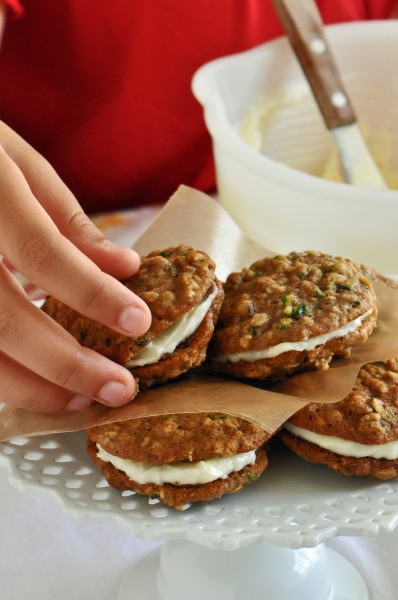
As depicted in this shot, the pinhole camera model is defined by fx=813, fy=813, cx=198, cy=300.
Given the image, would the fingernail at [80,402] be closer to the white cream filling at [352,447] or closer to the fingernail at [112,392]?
the fingernail at [112,392]

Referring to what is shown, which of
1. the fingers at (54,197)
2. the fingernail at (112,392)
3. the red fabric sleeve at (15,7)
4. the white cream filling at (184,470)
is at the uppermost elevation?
the red fabric sleeve at (15,7)

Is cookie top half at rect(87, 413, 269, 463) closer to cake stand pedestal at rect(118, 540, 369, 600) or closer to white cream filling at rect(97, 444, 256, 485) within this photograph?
white cream filling at rect(97, 444, 256, 485)

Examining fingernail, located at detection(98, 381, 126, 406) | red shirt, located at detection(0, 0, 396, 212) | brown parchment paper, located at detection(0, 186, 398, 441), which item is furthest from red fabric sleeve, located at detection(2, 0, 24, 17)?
fingernail, located at detection(98, 381, 126, 406)

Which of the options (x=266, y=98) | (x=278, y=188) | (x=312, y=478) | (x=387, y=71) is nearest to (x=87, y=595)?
(x=312, y=478)

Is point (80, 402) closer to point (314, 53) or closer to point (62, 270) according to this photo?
point (62, 270)

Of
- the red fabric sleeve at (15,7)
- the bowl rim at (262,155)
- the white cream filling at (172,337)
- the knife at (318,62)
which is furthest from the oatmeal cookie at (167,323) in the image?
the red fabric sleeve at (15,7)

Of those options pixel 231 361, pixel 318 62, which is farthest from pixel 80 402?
pixel 318 62
